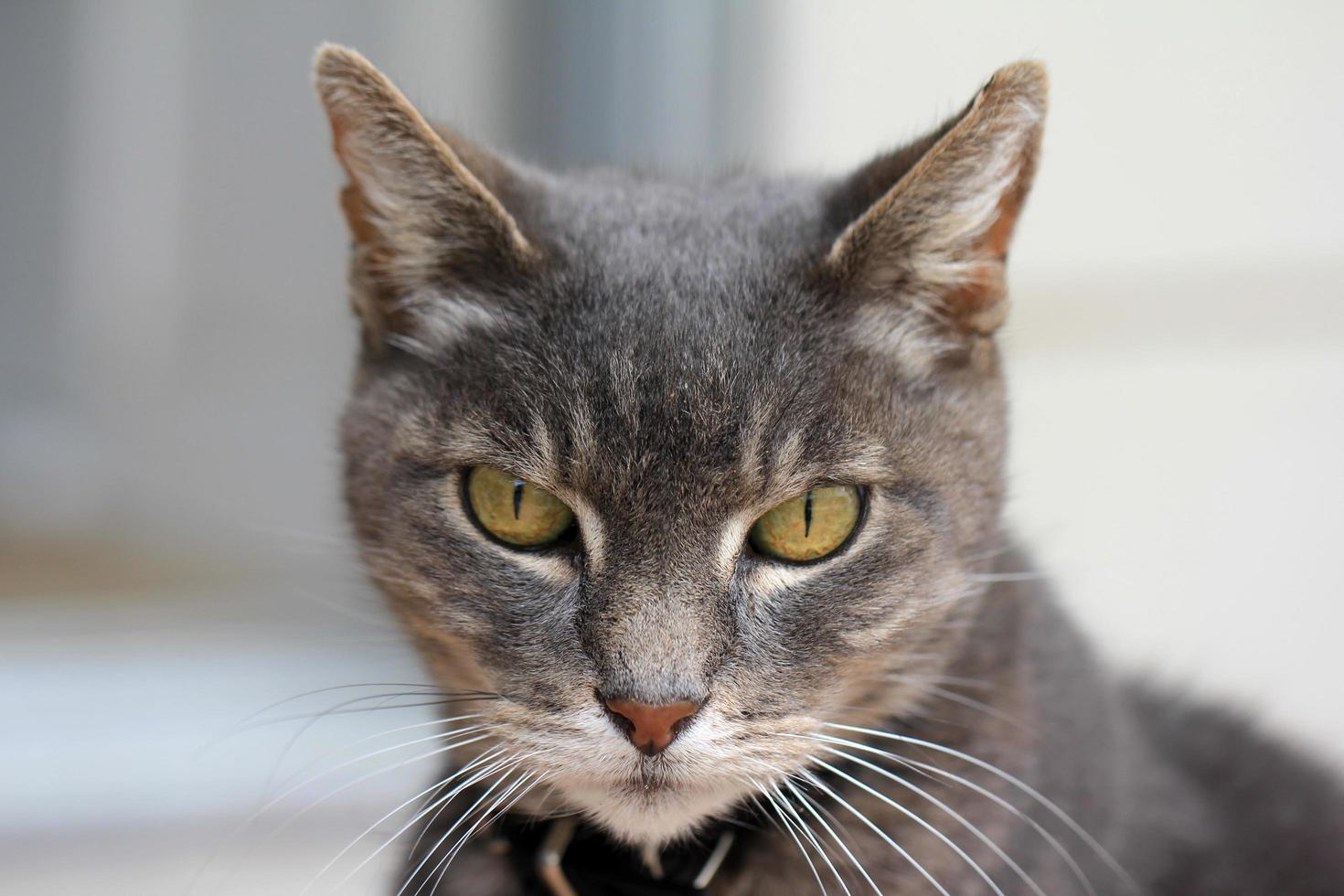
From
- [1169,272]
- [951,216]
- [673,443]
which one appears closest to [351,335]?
[673,443]

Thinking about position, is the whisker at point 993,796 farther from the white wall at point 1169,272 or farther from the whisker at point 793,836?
the white wall at point 1169,272

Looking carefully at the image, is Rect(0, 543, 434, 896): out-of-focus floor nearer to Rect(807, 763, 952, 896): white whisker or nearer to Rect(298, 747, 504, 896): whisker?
Rect(298, 747, 504, 896): whisker

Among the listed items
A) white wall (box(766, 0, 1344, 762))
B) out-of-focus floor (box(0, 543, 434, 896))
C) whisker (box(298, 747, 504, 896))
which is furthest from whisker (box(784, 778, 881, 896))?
white wall (box(766, 0, 1344, 762))

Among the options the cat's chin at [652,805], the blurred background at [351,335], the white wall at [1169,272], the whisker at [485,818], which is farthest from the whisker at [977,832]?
the white wall at [1169,272]

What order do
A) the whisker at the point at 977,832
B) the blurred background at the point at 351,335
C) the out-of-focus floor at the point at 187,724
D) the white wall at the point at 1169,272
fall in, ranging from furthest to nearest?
the white wall at the point at 1169,272 → the blurred background at the point at 351,335 → the out-of-focus floor at the point at 187,724 → the whisker at the point at 977,832

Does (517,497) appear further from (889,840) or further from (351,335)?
(351,335)

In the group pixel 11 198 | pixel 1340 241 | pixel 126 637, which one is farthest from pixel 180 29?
pixel 1340 241
